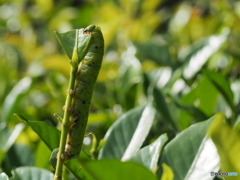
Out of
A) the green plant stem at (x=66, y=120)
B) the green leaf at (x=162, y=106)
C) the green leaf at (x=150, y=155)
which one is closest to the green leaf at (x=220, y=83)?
the green leaf at (x=162, y=106)

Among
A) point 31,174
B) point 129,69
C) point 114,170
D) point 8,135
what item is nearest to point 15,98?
point 8,135

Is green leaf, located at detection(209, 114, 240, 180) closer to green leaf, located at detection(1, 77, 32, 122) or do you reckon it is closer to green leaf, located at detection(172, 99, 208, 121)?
green leaf, located at detection(172, 99, 208, 121)

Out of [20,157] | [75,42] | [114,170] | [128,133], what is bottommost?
[20,157]

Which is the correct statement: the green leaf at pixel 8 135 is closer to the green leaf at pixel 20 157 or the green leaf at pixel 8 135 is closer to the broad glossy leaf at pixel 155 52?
the green leaf at pixel 20 157

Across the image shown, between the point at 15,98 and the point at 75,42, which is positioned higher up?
the point at 75,42

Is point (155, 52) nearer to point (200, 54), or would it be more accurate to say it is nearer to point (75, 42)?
point (200, 54)

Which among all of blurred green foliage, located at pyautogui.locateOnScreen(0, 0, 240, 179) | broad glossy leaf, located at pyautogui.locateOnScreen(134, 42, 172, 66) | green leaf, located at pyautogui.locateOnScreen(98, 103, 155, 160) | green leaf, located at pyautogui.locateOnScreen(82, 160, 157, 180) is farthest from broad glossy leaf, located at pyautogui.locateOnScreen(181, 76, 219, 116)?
green leaf, located at pyautogui.locateOnScreen(82, 160, 157, 180)

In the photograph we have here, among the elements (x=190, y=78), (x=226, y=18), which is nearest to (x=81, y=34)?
(x=190, y=78)
